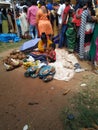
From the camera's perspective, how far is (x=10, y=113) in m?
4.77

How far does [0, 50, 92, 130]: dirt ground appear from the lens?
4.43 meters

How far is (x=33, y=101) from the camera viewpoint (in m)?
5.03

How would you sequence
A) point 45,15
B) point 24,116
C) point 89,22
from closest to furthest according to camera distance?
point 24,116, point 89,22, point 45,15

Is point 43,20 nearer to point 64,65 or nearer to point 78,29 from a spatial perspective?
point 78,29

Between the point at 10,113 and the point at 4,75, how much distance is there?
1740 millimetres

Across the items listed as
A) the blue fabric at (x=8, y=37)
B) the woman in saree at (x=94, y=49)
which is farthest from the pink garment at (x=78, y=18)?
the blue fabric at (x=8, y=37)

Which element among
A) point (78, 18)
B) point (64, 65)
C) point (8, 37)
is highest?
point (78, 18)

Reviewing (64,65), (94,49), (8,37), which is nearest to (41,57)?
(64,65)

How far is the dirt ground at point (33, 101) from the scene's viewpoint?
443 centimetres

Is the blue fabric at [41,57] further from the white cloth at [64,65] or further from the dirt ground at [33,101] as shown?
the dirt ground at [33,101]

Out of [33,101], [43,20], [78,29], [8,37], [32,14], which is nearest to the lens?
[33,101]

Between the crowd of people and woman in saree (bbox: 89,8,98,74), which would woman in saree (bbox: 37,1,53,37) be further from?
woman in saree (bbox: 89,8,98,74)

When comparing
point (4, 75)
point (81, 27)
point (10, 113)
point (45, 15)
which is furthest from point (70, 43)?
point (10, 113)

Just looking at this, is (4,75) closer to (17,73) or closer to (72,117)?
(17,73)
